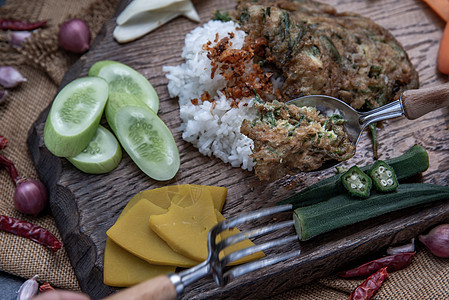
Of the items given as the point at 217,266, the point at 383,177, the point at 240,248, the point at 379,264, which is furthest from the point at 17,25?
the point at 379,264

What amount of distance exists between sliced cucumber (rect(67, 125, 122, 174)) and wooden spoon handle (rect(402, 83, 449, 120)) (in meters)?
2.68

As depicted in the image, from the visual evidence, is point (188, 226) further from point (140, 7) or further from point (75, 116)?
point (140, 7)

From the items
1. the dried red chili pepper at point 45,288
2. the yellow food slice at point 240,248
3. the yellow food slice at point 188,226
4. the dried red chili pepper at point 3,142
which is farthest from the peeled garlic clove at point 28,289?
the yellow food slice at point 240,248

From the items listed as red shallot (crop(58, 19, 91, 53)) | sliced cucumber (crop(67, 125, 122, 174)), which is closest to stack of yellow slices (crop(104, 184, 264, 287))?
sliced cucumber (crop(67, 125, 122, 174))

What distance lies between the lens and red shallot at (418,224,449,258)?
13.7 feet

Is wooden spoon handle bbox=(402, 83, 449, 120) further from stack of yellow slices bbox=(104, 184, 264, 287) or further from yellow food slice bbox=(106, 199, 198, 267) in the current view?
yellow food slice bbox=(106, 199, 198, 267)

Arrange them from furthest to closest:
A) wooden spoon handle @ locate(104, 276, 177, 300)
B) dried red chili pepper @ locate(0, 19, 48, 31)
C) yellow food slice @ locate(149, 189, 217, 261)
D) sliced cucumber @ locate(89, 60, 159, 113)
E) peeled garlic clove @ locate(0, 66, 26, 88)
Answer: dried red chili pepper @ locate(0, 19, 48, 31)
peeled garlic clove @ locate(0, 66, 26, 88)
sliced cucumber @ locate(89, 60, 159, 113)
yellow food slice @ locate(149, 189, 217, 261)
wooden spoon handle @ locate(104, 276, 177, 300)

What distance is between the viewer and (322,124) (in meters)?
4.03

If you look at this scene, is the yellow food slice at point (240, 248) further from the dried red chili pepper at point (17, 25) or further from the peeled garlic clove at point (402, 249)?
the dried red chili pepper at point (17, 25)

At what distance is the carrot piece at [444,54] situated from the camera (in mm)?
4949

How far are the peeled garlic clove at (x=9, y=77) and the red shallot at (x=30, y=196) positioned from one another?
125cm

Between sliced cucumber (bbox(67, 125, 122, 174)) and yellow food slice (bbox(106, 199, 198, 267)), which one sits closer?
yellow food slice (bbox(106, 199, 198, 267))

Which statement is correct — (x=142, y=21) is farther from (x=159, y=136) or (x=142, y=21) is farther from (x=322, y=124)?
(x=322, y=124)

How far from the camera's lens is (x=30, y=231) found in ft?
14.3
